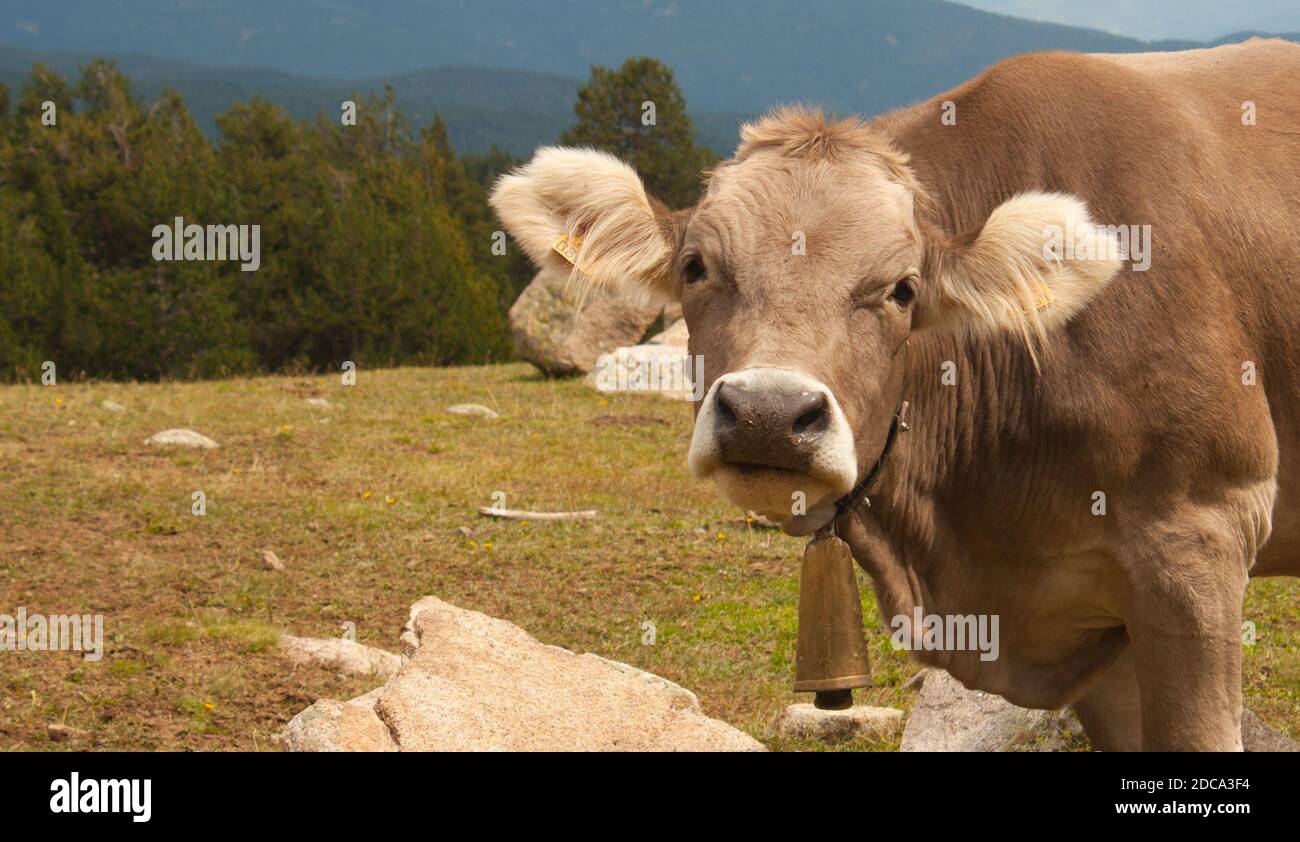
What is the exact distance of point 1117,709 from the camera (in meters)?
4.98

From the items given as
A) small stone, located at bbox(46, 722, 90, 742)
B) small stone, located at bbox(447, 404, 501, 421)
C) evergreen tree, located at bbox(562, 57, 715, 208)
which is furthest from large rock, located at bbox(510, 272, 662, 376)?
evergreen tree, located at bbox(562, 57, 715, 208)

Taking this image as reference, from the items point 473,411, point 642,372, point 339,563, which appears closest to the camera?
point 339,563

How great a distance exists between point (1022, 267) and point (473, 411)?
12.4 metres

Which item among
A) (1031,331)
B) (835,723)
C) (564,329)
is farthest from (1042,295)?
(564,329)

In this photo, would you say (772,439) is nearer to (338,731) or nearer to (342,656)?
(338,731)

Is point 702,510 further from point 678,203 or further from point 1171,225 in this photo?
point 678,203

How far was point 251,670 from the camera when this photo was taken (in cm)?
693

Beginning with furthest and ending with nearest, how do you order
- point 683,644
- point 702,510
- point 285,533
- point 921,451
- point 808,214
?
point 702,510 → point 285,533 → point 683,644 → point 921,451 → point 808,214

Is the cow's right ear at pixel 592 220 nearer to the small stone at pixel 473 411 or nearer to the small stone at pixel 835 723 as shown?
the small stone at pixel 835 723

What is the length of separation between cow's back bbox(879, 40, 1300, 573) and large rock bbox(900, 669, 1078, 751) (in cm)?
136

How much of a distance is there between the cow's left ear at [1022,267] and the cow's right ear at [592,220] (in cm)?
89

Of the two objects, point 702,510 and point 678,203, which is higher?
point 678,203
